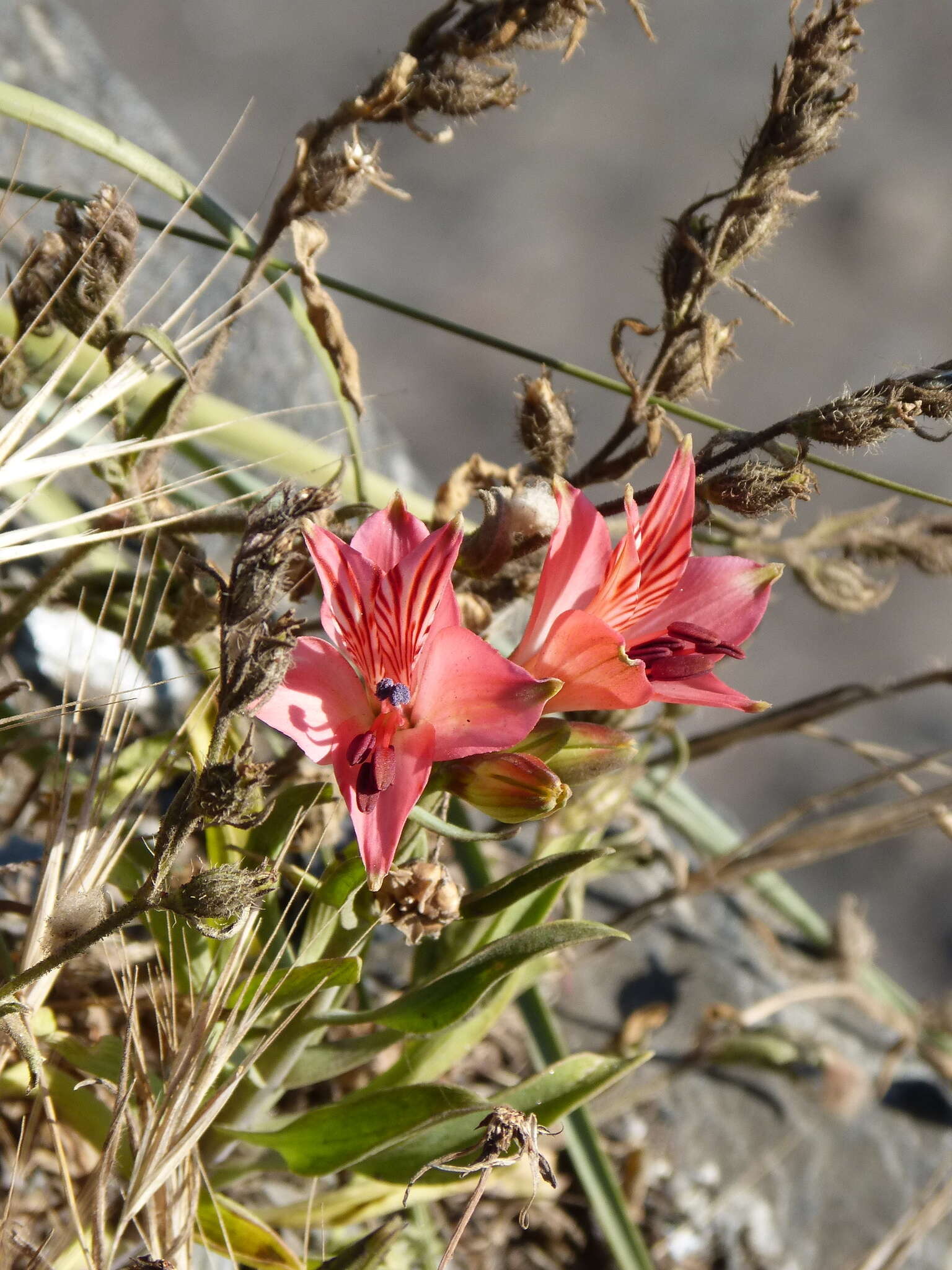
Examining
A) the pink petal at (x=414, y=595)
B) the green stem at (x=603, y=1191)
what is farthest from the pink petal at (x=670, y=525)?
the green stem at (x=603, y=1191)

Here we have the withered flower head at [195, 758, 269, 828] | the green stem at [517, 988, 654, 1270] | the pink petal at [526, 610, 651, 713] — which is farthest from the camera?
the green stem at [517, 988, 654, 1270]

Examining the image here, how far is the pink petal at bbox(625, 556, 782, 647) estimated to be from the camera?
528 mm

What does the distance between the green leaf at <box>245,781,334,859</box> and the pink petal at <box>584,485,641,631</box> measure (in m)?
0.16

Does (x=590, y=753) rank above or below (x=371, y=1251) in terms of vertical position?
above

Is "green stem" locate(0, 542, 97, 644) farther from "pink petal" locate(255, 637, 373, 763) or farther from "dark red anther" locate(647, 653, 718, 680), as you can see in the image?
"dark red anther" locate(647, 653, 718, 680)

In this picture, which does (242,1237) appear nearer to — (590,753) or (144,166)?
(590,753)

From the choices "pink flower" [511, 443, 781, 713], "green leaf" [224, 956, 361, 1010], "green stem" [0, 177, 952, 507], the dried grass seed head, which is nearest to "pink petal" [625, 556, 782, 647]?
"pink flower" [511, 443, 781, 713]

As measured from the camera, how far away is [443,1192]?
71 cm

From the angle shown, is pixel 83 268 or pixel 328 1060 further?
pixel 328 1060

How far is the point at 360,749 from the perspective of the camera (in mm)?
449

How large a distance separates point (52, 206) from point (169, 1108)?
1.19 metres

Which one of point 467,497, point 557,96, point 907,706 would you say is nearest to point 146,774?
point 467,497

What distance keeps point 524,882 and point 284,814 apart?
0.44 ft

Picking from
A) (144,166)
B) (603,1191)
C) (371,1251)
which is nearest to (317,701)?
(371,1251)
